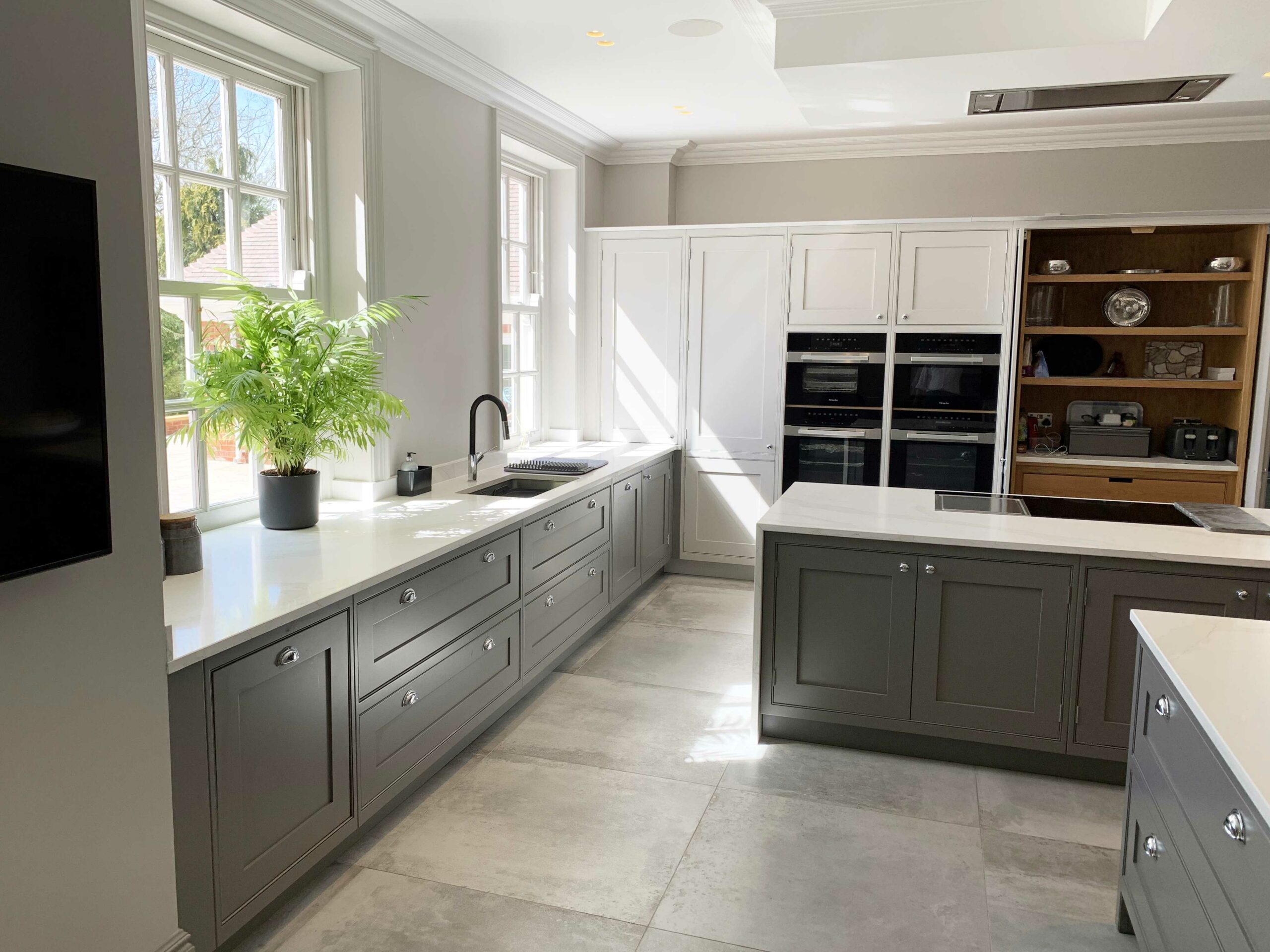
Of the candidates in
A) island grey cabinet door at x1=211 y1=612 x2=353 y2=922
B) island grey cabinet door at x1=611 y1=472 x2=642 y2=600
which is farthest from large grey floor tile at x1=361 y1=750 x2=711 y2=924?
island grey cabinet door at x1=611 y1=472 x2=642 y2=600

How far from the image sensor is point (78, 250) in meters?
1.55

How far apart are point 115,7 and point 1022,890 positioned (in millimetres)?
2861

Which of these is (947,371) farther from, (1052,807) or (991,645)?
(1052,807)

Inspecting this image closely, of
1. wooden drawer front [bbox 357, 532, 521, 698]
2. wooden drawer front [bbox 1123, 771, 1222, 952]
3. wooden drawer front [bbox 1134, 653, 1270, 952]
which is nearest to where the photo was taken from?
wooden drawer front [bbox 1134, 653, 1270, 952]

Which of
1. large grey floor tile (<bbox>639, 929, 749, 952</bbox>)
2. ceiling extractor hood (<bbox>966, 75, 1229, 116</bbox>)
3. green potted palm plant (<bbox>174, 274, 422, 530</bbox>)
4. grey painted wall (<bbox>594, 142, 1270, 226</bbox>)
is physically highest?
grey painted wall (<bbox>594, 142, 1270, 226</bbox>)

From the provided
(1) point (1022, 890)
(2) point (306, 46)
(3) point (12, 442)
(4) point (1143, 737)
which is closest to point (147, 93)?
(2) point (306, 46)

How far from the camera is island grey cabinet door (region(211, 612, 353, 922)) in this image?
2.05 meters

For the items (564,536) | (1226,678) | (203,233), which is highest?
(203,233)

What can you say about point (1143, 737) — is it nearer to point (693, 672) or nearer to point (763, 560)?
point (763, 560)

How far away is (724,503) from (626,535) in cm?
93

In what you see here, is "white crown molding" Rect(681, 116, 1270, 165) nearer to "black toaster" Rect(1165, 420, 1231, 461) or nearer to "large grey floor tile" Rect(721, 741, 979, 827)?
"black toaster" Rect(1165, 420, 1231, 461)

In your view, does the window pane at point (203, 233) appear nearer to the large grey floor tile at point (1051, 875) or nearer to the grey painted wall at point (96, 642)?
the grey painted wall at point (96, 642)

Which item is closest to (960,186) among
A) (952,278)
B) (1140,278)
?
(952,278)

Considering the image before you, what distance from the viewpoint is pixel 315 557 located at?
270 centimetres
